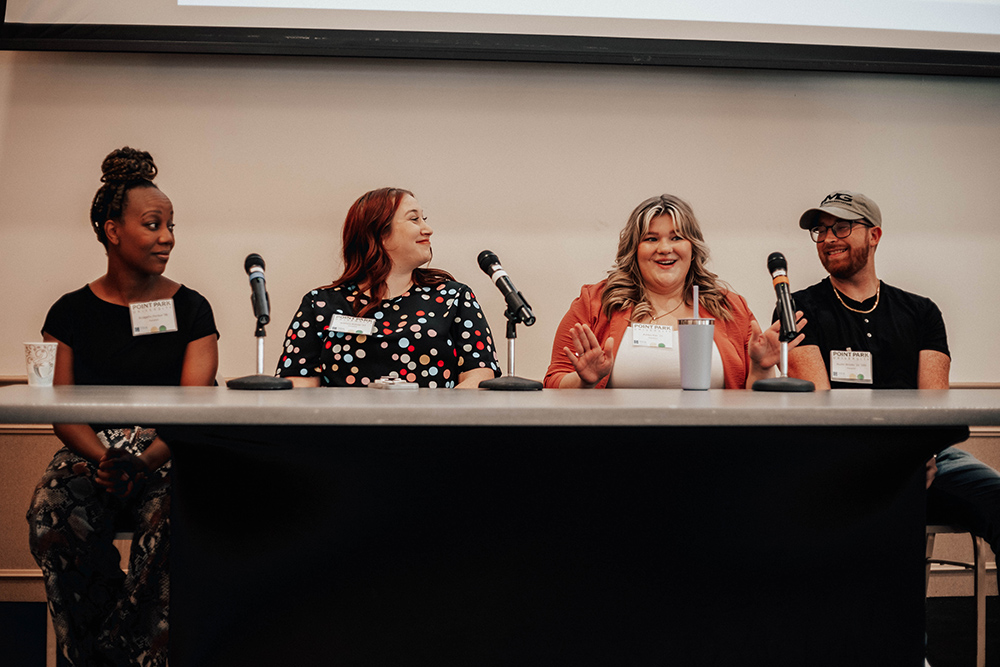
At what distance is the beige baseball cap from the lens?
2.27m

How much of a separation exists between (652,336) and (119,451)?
138 centimetres

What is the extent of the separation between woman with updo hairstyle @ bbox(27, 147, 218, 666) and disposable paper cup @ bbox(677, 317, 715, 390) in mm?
1253

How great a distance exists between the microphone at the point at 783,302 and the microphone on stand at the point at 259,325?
1.07 meters

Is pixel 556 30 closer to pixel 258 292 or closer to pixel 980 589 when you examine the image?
pixel 258 292

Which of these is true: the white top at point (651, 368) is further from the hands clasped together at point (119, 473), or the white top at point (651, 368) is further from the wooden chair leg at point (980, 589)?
the hands clasped together at point (119, 473)

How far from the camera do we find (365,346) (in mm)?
2090

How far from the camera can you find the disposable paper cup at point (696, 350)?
5.01 feet

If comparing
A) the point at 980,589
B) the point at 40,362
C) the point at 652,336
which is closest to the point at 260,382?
the point at 40,362

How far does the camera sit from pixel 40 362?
4.96 feet

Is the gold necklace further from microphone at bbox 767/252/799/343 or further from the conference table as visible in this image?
the conference table

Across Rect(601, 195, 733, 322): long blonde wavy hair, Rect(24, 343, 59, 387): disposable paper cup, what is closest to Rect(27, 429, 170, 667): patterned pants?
Rect(24, 343, 59, 387): disposable paper cup

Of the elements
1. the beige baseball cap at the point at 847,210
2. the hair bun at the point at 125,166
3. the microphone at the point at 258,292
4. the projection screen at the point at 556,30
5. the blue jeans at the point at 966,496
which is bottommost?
the blue jeans at the point at 966,496

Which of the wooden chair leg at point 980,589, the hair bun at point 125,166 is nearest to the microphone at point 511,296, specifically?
the wooden chair leg at point 980,589

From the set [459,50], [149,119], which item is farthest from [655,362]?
[149,119]
